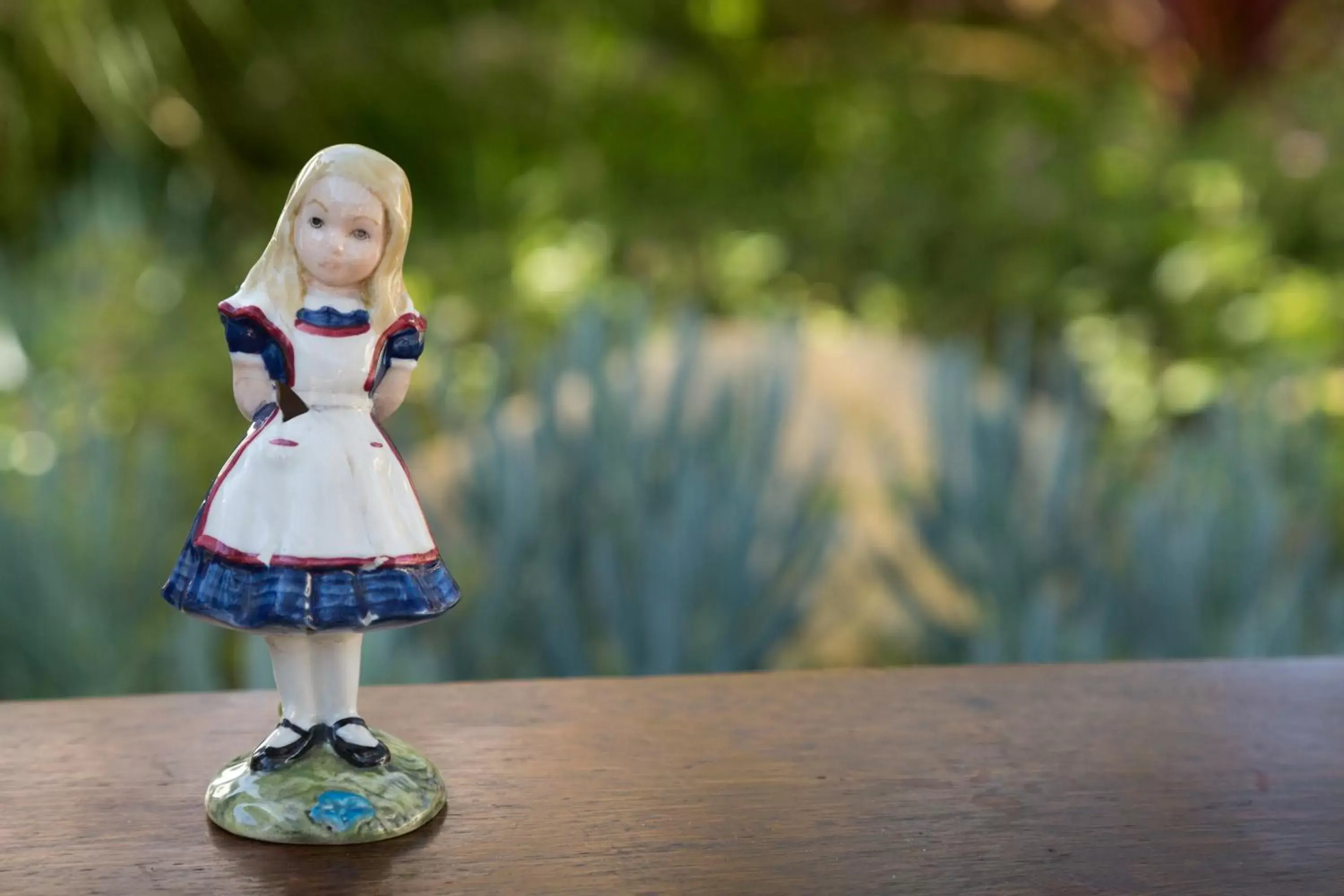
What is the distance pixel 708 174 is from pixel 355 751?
6.13ft

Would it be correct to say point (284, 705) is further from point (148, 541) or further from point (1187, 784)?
point (148, 541)

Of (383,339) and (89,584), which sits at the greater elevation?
(383,339)

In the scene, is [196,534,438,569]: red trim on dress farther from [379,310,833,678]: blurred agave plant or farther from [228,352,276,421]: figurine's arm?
[379,310,833,678]: blurred agave plant

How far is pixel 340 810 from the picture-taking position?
49cm

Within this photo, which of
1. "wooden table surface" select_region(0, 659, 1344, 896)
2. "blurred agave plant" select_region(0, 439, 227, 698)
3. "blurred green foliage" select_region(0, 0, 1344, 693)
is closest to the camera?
"wooden table surface" select_region(0, 659, 1344, 896)

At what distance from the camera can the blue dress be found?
0.48 metres

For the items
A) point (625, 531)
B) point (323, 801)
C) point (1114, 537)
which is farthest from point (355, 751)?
point (1114, 537)

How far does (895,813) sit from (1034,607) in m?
0.47

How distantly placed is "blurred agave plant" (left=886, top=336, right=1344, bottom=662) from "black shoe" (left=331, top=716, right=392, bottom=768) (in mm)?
524

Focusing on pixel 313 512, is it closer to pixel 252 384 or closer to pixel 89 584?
pixel 252 384

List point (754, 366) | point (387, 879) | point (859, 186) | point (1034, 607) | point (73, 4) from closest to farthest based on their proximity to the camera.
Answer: point (387, 879) < point (1034, 607) < point (754, 366) < point (73, 4) < point (859, 186)

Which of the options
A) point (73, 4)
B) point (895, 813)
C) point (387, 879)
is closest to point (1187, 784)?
point (895, 813)

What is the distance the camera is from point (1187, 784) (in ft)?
1.84

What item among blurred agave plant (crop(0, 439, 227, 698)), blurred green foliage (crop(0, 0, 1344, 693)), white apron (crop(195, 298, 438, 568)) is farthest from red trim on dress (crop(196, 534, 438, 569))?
blurred green foliage (crop(0, 0, 1344, 693))
